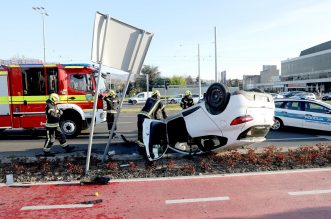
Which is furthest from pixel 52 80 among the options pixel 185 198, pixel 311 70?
pixel 311 70

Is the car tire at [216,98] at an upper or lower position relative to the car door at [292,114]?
upper

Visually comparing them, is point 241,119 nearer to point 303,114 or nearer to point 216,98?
point 216,98

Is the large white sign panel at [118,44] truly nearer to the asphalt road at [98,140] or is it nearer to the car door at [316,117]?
the asphalt road at [98,140]

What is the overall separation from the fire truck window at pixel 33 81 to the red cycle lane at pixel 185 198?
581 centimetres

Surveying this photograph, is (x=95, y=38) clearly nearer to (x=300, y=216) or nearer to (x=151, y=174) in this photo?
(x=151, y=174)

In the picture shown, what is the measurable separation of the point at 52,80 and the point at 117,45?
217 inches

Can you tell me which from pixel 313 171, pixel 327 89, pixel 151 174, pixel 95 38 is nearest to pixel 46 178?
pixel 151 174

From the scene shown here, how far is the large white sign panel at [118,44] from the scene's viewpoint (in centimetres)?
602

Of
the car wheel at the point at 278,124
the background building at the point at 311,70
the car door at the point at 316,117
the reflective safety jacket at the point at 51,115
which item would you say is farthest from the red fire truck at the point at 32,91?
the background building at the point at 311,70

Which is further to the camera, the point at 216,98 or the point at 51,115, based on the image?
the point at 51,115

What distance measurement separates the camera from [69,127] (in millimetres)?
11148

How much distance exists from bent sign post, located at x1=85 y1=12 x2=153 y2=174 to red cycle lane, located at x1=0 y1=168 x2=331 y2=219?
1.19 m

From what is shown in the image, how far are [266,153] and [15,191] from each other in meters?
5.23

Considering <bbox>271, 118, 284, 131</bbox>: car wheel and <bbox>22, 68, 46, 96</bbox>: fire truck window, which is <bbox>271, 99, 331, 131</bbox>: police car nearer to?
<bbox>271, 118, 284, 131</bbox>: car wheel
